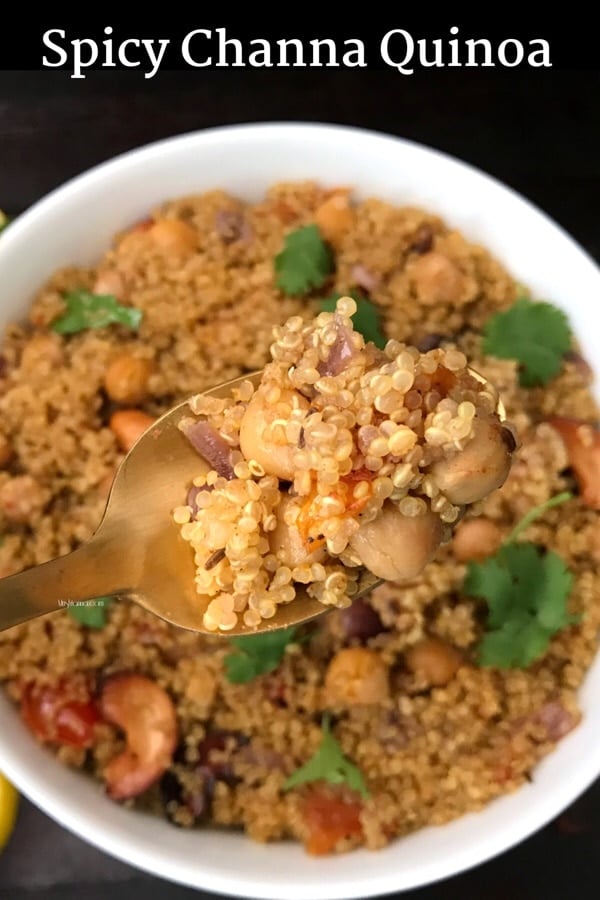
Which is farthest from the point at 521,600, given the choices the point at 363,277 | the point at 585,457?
the point at 363,277

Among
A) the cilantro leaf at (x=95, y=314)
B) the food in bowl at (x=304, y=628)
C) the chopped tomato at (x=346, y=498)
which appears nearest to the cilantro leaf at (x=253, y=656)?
the food in bowl at (x=304, y=628)

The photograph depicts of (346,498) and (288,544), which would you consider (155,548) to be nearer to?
(288,544)

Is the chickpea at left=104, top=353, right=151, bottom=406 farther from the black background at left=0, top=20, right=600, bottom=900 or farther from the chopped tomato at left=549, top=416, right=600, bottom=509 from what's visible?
the chopped tomato at left=549, top=416, right=600, bottom=509

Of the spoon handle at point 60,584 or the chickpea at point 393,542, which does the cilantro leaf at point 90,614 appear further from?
the chickpea at point 393,542

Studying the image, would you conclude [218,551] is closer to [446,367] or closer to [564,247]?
[446,367]

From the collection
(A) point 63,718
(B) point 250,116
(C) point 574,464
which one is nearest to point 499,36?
(B) point 250,116
